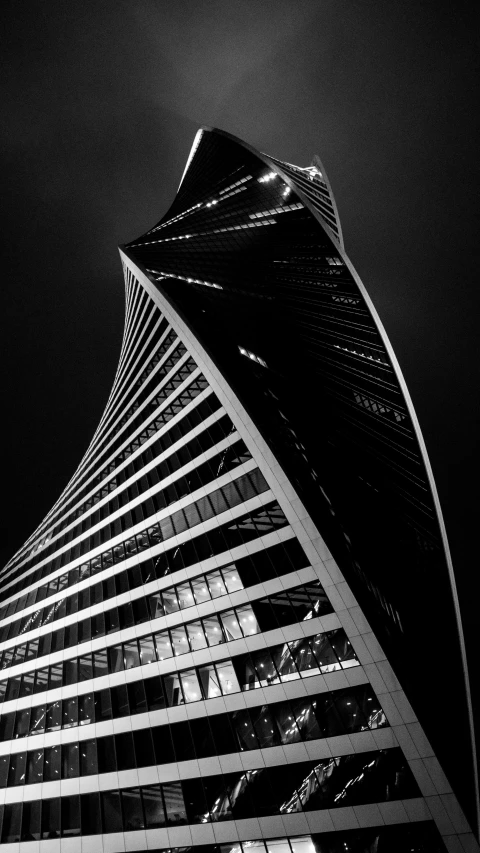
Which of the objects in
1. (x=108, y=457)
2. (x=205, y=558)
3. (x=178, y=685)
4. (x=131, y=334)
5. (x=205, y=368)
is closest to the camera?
(x=178, y=685)

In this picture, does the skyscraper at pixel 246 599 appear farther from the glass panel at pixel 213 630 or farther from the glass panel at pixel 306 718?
the glass panel at pixel 213 630

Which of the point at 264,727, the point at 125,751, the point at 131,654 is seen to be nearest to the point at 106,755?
the point at 125,751

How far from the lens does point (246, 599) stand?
2809cm

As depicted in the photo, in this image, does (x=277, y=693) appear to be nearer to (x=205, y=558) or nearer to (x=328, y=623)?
(x=328, y=623)

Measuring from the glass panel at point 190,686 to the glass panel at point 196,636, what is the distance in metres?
1.39

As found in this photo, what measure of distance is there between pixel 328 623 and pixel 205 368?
71.5 feet

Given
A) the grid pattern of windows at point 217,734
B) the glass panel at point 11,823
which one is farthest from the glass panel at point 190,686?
the glass panel at point 11,823

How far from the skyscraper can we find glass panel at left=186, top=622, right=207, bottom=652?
0.12m

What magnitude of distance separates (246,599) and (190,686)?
628cm

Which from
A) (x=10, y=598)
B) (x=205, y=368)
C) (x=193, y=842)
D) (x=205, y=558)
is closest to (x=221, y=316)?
(x=205, y=368)

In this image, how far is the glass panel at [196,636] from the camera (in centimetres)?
2897

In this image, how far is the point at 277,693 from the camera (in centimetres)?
2472

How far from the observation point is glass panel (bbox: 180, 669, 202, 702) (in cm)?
2756

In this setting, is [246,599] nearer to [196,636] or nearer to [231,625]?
[231,625]
